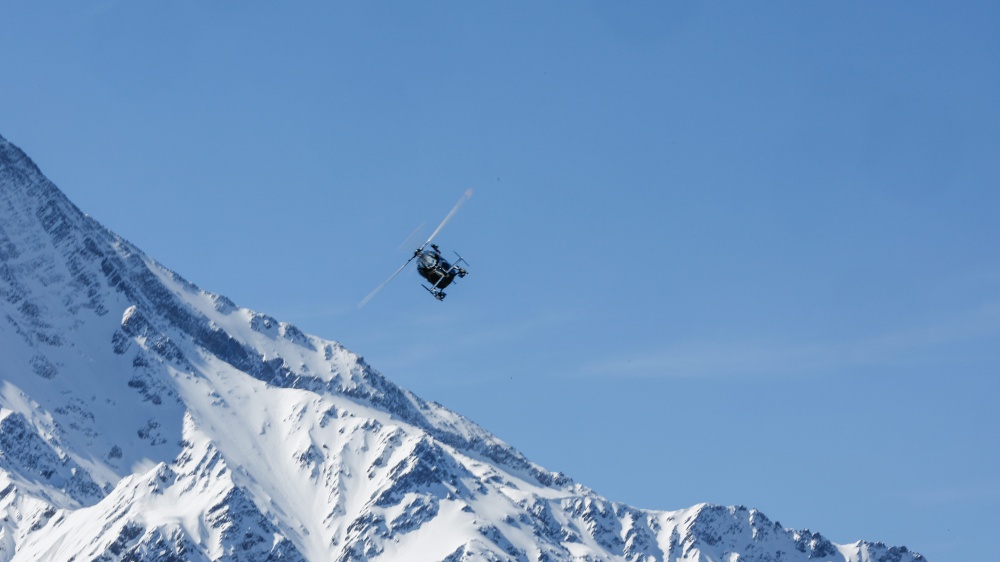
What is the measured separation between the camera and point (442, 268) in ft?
603

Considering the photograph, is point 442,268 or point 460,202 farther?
point 442,268

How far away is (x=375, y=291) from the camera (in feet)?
520

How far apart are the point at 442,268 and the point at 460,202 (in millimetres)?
36528

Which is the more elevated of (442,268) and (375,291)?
(442,268)

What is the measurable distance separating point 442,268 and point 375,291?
25.8 metres

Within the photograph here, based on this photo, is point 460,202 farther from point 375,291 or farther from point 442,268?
point 442,268

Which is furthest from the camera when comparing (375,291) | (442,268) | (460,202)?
(442,268)

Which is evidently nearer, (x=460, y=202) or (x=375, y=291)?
(x=460, y=202)

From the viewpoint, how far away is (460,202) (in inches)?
Result: 5817

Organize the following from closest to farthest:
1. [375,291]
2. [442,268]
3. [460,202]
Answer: [460,202] → [375,291] → [442,268]

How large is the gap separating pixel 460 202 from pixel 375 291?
48.4 feet

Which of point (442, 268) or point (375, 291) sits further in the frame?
point (442, 268)

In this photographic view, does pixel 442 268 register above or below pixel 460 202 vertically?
above

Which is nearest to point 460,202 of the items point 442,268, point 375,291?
point 375,291
